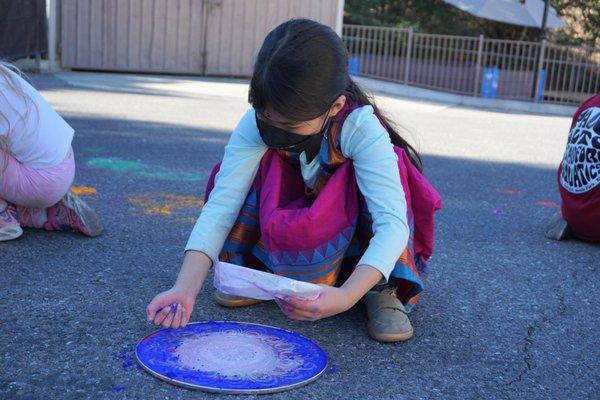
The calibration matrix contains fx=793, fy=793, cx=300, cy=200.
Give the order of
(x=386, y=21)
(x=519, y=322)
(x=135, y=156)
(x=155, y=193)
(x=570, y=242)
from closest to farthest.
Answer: (x=519, y=322), (x=570, y=242), (x=155, y=193), (x=135, y=156), (x=386, y=21)

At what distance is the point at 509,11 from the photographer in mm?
15820

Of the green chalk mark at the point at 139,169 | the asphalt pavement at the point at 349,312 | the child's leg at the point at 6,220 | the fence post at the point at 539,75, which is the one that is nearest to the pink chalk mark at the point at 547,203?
the asphalt pavement at the point at 349,312

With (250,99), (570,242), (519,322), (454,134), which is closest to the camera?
(250,99)

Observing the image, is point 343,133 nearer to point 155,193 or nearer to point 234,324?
point 234,324

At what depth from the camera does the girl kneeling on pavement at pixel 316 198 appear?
211 cm

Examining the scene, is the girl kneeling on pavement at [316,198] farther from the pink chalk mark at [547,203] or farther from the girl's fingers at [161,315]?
the pink chalk mark at [547,203]

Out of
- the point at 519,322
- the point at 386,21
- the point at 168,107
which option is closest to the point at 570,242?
the point at 519,322

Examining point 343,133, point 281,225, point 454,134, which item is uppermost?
point 343,133

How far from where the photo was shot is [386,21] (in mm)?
18859

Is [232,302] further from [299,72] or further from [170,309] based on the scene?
[299,72]

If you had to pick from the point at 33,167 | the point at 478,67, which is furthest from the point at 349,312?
the point at 478,67

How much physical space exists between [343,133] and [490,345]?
82cm

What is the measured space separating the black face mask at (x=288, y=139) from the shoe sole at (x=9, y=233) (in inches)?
54.1

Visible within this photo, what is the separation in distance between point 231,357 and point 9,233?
54.1 inches
